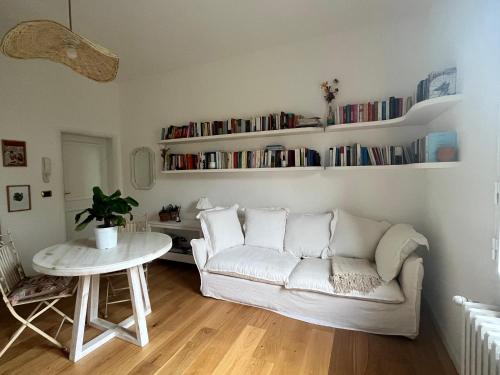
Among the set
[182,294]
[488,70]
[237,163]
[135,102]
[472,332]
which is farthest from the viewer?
[135,102]

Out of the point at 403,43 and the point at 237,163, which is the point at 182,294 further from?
the point at 403,43

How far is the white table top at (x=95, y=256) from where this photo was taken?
59.9 inches

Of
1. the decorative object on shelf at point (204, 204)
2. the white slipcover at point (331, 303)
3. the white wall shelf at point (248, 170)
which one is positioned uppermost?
the white wall shelf at point (248, 170)

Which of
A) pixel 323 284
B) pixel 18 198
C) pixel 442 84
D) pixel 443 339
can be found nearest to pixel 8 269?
pixel 18 198

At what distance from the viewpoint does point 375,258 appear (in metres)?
2.27

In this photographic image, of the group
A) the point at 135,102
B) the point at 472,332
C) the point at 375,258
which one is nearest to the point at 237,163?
the point at 375,258

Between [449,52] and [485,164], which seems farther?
[449,52]

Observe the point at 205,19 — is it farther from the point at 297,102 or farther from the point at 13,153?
the point at 13,153

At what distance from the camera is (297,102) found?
9.83 feet

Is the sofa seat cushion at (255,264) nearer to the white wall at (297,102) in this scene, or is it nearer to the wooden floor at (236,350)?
the wooden floor at (236,350)

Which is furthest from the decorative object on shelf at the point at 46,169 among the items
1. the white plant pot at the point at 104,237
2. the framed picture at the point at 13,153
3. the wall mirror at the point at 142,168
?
the white plant pot at the point at 104,237

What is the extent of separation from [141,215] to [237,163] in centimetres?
197

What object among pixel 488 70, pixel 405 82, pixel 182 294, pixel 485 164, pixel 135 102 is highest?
pixel 135 102

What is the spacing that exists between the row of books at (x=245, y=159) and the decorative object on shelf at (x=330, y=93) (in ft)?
1.32
